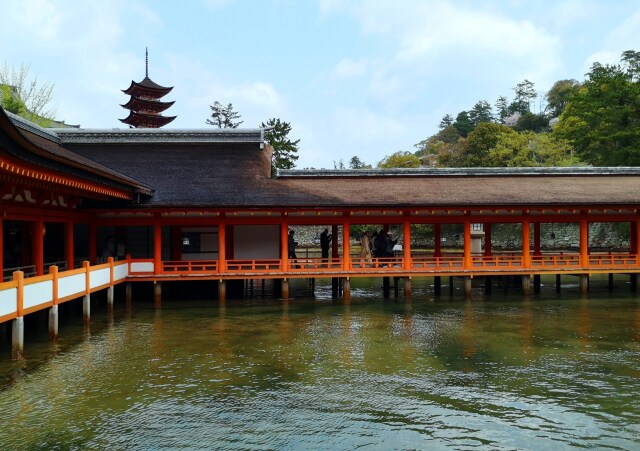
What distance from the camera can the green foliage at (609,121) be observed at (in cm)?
3841

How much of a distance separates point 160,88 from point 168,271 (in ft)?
97.3

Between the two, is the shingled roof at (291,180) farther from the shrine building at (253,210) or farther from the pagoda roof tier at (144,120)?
the pagoda roof tier at (144,120)

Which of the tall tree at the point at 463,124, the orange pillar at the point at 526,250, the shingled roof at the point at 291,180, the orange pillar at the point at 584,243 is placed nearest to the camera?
the shingled roof at the point at 291,180

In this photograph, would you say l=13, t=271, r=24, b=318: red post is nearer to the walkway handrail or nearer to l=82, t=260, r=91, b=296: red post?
the walkway handrail

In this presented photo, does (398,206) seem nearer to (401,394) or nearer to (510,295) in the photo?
(510,295)

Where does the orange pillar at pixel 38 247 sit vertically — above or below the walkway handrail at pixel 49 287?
above

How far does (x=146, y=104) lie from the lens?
151 ft

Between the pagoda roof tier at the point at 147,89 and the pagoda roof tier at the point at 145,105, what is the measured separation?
0.57m

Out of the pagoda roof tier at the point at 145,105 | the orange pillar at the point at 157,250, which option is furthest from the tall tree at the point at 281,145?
the orange pillar at the point at 157,250

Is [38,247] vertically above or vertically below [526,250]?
above

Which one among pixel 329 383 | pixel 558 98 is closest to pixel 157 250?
pixel 329 383

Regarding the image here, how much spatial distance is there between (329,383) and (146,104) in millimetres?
41209

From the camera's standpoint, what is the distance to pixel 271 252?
2312cm

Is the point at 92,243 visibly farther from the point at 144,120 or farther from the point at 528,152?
the point at 528,152
